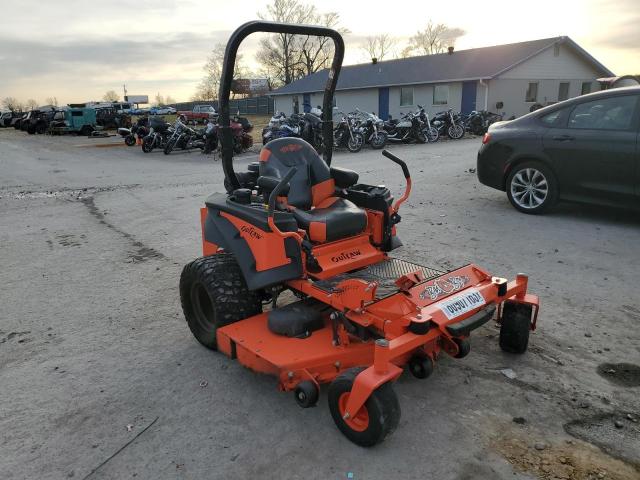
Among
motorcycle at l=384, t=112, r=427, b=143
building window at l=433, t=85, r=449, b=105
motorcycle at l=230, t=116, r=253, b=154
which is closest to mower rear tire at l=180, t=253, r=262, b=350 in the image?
motorcycle at l=230, t=116, r=253, b=154

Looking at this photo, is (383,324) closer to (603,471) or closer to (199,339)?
(603,471)

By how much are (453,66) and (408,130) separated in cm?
1187

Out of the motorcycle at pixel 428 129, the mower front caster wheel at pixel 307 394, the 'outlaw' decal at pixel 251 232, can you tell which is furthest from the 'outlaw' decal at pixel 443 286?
the motorcycle at pixel 428 129

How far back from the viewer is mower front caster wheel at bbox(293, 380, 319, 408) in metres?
2.78

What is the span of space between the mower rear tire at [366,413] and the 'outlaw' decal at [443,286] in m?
0.69

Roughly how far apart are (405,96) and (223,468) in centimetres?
2949

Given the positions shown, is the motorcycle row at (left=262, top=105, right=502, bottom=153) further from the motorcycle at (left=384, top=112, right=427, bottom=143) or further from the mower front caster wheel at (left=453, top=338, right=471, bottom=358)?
the mower front caster wheel at (left=453, top=338, right=471, bottom=358)

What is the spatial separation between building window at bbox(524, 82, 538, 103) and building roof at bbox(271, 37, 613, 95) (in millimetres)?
1648

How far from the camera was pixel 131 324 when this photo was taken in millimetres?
4180

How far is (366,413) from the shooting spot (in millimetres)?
2617

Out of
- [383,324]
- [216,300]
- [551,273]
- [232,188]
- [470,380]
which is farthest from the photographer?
[551,273]

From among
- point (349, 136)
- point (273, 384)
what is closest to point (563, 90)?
point (349, 136)

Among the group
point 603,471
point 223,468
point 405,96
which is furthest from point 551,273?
point 405,96

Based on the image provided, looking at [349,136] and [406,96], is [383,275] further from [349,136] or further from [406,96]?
[406,96]
